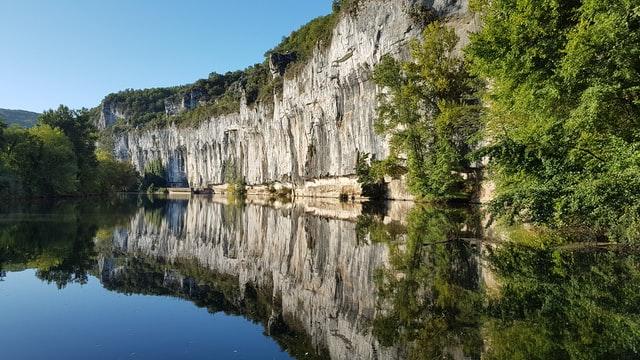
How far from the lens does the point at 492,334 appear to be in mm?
6480

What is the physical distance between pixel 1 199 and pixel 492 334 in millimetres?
51582

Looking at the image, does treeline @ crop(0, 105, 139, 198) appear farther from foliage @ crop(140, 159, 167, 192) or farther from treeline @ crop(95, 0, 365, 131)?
foliage @ crop(140, 159, 167, 192)

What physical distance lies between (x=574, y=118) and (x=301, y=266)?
8097mm

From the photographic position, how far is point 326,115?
5906 cm

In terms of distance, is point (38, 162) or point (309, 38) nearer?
point (38, 162)

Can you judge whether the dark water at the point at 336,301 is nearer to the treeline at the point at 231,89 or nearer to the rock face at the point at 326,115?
the rock face at the point at 326,115

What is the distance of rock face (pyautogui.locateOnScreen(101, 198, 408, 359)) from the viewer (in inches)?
308

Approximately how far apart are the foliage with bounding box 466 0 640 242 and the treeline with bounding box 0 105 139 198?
48.6 metres

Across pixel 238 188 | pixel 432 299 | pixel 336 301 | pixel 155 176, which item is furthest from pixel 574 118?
pixel 155 176

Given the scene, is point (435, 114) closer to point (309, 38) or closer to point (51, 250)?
point (51, 250)

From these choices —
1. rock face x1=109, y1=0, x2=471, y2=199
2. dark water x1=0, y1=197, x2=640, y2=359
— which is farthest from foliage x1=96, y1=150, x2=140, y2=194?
dark water x1=0, y1=197, x2=640, y2=359

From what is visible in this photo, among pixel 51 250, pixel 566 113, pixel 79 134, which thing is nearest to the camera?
pixel 566 113

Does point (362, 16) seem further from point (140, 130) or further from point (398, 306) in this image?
point (140, 130)

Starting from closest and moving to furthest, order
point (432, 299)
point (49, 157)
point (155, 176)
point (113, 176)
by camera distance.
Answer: point (432, 299) < point (49, 157) < point (113, 176) < point (155, 176)
